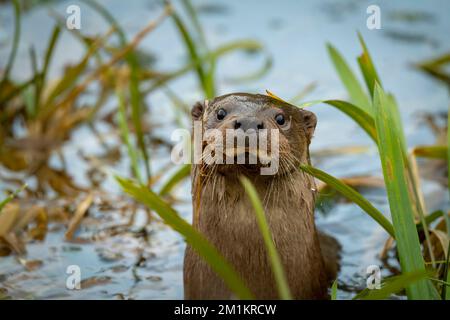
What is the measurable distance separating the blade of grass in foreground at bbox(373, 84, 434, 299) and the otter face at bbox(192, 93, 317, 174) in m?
0.28

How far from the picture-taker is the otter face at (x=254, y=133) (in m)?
2.29

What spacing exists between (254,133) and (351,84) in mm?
991

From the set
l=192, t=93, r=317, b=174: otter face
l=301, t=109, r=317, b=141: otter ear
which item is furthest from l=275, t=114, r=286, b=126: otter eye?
l=301, t=109, r=317, b=141: otter ear

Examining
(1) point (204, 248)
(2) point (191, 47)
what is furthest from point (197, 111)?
(2) point (191, 47)

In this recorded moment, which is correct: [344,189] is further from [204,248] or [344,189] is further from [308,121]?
[204,248]

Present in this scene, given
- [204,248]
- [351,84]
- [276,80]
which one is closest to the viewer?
[204,248]

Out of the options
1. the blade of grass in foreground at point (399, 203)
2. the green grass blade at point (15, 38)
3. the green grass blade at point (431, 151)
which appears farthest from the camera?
the green grass blade at point (15, 38)

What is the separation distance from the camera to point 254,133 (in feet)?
7.47

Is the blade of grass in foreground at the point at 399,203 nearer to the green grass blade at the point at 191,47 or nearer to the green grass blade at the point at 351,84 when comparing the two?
the green grass blade at the point at 351,84

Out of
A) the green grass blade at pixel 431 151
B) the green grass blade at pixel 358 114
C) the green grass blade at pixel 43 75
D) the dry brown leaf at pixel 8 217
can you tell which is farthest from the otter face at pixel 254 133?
the green grass blade at pixel 43 75

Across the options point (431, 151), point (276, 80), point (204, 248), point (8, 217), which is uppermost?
point (276, 80)

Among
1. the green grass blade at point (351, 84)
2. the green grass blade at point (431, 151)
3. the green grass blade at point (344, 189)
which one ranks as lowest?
the green grass blade at point (344, 189)

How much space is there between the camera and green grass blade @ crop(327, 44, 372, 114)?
3.11 metres

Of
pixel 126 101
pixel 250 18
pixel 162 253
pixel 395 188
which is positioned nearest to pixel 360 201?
pixel 395 188
